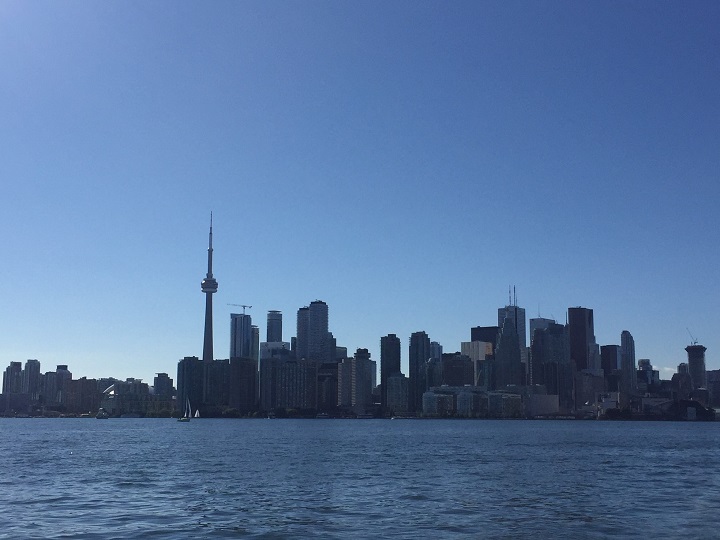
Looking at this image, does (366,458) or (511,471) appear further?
(366,458)

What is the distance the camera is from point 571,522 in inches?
2180

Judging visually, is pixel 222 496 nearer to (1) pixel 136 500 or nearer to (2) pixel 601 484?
(1) pixel 136 500

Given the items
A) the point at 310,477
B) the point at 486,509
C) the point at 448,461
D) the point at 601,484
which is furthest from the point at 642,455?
the point at 486,509

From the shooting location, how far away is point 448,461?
111312 millimetres

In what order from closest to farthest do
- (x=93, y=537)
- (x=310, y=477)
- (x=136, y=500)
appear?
(x=93, y=537), (x=136, y=500), (x=310, y=477)

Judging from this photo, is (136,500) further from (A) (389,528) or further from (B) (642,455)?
(B) (642,455)

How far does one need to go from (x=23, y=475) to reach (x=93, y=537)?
44083mm

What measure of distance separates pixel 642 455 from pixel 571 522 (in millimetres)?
83446

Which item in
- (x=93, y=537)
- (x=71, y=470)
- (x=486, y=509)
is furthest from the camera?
(x=71, y=470)

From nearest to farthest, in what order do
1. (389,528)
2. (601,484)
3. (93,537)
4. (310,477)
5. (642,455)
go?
(93,537) < (389,528) < (601,484) < (310,477) < (642,455)

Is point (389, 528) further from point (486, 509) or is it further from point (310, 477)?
point (310, 477)

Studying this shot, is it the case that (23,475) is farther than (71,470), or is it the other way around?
(71,470)

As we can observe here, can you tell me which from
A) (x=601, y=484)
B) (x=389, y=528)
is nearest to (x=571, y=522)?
(x=389, y=528)

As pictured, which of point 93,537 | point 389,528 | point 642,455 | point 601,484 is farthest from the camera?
point 642,455
